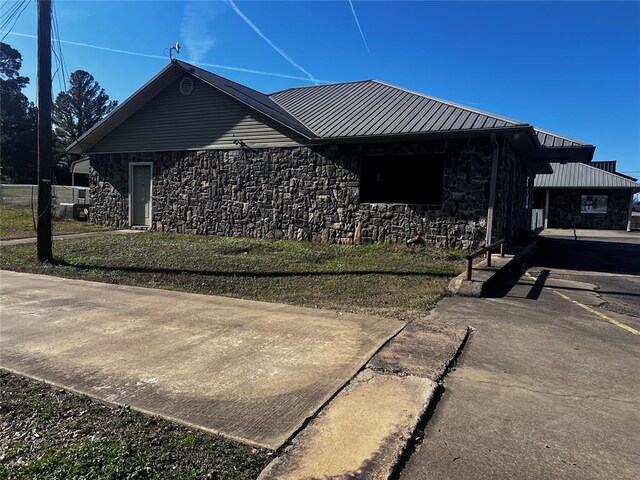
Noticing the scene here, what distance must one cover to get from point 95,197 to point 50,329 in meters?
15.9

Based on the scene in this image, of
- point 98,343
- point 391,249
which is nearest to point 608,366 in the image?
point 98,343

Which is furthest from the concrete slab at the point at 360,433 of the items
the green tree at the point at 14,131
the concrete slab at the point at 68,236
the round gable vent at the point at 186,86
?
the green tree at the point at 14,131

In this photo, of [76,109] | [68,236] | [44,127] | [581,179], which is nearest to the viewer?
[44,127]

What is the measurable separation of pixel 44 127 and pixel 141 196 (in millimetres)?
8024

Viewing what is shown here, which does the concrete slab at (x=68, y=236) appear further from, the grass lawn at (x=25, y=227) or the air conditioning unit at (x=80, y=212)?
the air conditioning unit at (x=80, y=212)

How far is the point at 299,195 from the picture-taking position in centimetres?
1415

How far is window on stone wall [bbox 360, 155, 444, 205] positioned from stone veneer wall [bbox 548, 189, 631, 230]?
894 inches

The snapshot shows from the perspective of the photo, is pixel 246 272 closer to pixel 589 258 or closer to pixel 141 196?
pixel 141 196

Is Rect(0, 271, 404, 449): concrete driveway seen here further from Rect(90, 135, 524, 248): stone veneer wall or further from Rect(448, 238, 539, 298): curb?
Rect(90, 135, 524, 248): stone veneer wall

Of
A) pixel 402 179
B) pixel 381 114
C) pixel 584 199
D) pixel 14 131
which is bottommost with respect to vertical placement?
pixel 402 179

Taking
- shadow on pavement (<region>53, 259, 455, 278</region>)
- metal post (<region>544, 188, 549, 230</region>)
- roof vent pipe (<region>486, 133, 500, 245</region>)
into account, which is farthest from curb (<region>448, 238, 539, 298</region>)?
metal post (<region>544, 188, 549, 230</region>)

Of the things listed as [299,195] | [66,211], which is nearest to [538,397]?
[299,195]

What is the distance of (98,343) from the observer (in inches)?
181

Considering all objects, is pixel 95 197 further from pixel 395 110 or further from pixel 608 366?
pixel 608 366
